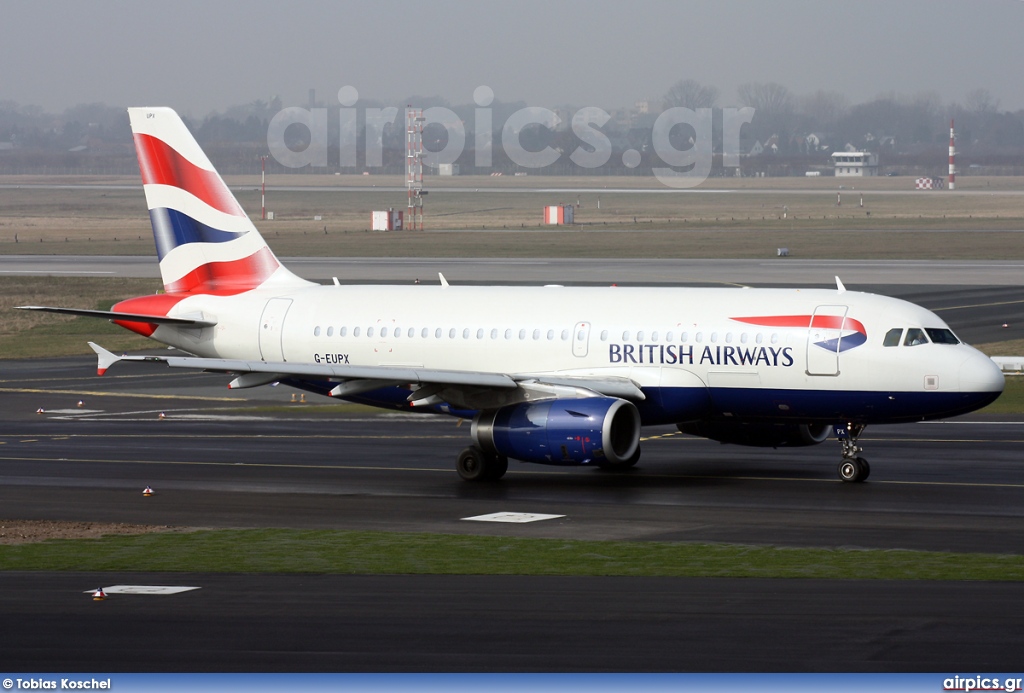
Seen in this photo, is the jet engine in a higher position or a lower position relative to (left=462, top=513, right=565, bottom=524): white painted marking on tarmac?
higher

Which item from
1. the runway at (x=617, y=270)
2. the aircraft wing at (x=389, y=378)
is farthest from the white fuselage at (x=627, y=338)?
the runway at (x=617, y=270)

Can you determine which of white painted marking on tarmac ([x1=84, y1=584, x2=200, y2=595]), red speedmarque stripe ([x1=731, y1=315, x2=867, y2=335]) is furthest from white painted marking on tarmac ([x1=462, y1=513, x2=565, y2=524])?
white painted marking on tarmac ([x1=84, y1=584, x2=200, y2=595])

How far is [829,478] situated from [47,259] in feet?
297

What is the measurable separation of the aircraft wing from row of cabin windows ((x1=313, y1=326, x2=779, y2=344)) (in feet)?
3.79

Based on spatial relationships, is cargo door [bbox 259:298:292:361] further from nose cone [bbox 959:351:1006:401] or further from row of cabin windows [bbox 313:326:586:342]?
nose cone [bbox 959:351:1006:401]

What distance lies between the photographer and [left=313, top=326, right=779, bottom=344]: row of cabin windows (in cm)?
3275

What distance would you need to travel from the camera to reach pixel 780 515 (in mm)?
28500

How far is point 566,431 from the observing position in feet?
103

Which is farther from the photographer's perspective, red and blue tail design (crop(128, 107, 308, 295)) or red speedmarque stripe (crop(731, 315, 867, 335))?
red and blue tail design (crop(128, 107, 308, 295))

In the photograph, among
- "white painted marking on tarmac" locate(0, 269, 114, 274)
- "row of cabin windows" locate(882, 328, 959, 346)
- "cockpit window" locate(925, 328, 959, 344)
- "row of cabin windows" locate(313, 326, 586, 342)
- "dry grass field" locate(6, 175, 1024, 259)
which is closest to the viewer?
"row of cabin windows" locate(882, 328, 959, 346)

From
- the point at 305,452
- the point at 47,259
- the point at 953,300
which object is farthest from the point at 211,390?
the point at 47,259

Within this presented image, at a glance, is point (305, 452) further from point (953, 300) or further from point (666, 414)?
point (953, 300)

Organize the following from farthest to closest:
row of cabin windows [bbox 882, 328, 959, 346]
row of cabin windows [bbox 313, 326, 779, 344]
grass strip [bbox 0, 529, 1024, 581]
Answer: row of cabin windows [bbox 313, 326, 779, 344] < row of cabin windows [bbox 882, 328, 959, 346] < grass strip [bbox 0, 529, 1024, 581]

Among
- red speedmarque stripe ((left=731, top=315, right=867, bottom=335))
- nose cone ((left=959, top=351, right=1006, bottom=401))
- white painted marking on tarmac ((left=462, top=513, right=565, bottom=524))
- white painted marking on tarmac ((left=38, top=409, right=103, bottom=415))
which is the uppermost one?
red speedmarque stripe ((left=731, top=315, right=867, bottom=335))
